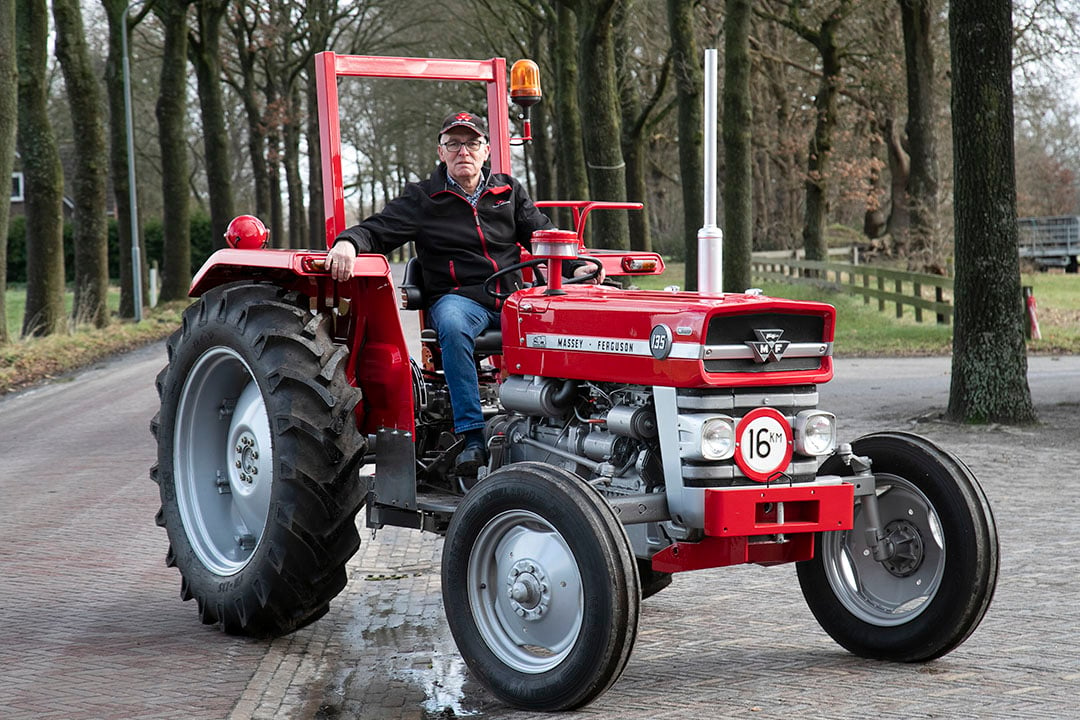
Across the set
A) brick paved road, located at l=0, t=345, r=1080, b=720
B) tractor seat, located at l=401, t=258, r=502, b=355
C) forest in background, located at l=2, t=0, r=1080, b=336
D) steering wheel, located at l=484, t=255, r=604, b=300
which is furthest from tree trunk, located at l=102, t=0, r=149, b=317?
steering wheel, located at l=484, t=255, r=604, b=300

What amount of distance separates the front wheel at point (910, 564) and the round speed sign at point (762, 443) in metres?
0.50

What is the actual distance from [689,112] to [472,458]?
15158mm

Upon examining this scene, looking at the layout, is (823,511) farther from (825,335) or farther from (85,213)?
(85,213)

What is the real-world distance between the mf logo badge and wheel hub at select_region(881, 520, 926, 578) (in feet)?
3.13

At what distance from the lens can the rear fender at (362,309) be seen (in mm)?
5938

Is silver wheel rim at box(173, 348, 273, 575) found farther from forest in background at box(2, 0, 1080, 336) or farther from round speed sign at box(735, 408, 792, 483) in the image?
forest in background at box(2, 0, 1080, 336)

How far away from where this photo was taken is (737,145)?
18797mm

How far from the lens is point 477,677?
498cm

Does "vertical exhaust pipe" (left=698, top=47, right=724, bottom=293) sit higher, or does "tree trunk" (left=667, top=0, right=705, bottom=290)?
"tree trunk" (left=667, top=0, right=705, bottom=290)

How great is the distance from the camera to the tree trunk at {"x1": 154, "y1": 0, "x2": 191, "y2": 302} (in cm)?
2705

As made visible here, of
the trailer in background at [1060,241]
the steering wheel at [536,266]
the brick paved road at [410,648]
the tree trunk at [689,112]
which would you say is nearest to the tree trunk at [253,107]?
the tree trunk at [689,112]

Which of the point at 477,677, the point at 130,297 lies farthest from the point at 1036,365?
the point at 130,297

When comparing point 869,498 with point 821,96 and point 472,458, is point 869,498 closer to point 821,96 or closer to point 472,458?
point 472,458

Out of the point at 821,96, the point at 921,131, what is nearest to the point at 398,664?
the point at 921,131
